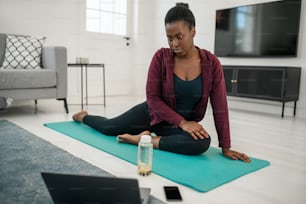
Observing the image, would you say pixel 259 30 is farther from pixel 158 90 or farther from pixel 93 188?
pixel 93 188

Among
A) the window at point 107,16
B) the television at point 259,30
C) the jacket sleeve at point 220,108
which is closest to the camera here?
the jacket sleeve at point 220,108

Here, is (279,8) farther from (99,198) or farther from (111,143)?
(99,198)

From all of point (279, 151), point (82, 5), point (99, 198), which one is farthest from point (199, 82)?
point (82, 5)

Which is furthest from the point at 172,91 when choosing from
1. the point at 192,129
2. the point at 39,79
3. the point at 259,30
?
the point at 259,30

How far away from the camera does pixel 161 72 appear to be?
5.00ft

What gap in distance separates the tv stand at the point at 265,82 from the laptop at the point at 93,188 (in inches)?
97.1

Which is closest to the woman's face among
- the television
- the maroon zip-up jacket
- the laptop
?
the maroon zip-up jacket

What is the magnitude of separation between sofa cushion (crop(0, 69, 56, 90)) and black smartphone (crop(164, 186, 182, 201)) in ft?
5.85

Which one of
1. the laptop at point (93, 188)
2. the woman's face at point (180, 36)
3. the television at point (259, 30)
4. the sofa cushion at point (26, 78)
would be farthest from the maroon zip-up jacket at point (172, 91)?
the television at point (259, 30)

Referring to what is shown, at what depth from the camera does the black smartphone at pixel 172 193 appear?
101 centimetres

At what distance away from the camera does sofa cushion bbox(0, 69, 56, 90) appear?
2.31 metres

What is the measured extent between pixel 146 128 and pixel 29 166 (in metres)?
0.67

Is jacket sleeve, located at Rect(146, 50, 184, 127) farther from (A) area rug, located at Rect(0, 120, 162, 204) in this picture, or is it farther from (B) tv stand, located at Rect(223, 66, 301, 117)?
(B) tv stand, located at Rect(223, 66, 301, 117)

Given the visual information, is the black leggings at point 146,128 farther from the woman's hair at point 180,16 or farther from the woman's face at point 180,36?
the woman's hair at point 180,16
